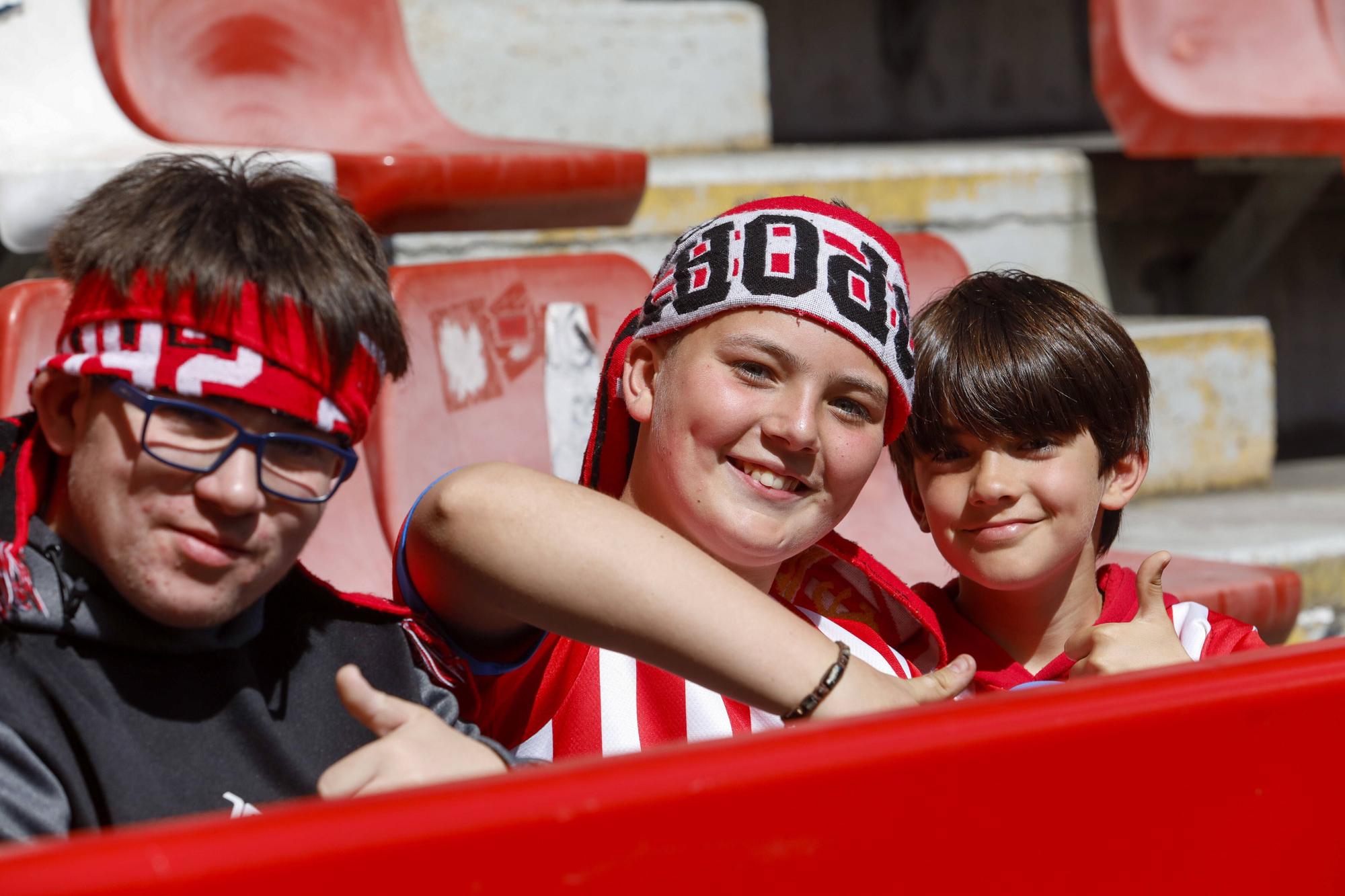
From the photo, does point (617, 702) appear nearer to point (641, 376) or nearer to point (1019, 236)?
point (641, 376)

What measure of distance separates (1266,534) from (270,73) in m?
1.64

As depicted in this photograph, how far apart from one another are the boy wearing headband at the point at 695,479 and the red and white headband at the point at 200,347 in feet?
0.42

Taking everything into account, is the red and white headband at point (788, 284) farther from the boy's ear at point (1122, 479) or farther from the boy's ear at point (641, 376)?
the boy's ear at point (1122, 479)

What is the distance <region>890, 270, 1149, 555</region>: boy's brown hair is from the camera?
4.18 feet

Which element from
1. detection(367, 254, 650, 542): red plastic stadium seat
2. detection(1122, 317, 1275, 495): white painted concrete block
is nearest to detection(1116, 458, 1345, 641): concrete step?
detection(1122, 317, 1275, 495): white painted concrete block

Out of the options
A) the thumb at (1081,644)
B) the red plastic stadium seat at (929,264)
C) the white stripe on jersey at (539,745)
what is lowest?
the white stripe on jersey at (539,745)

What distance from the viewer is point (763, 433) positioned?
1.04 metres

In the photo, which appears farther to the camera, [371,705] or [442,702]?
[442,702]

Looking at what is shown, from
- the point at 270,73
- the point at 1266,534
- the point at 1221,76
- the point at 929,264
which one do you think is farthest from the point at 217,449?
the point at 1221,76

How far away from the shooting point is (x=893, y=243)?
45.9 inches

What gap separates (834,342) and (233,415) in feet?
1.44

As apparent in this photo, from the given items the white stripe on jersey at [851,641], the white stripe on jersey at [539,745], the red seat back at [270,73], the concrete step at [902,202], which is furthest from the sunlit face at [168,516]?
the concrete step at [902,202]

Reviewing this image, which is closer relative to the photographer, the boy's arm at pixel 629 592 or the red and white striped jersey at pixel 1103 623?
the boy's arm at pixel 629 592

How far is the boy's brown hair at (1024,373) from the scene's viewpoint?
1.27 metres
